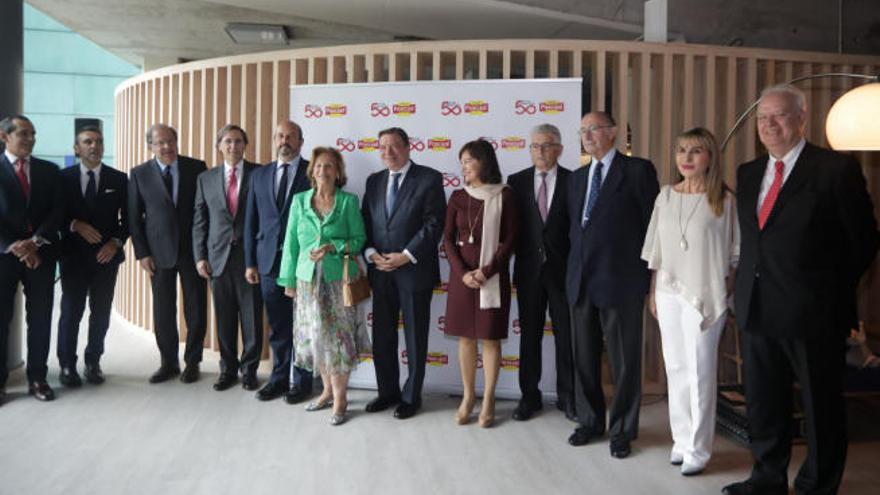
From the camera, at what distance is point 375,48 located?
192 inches

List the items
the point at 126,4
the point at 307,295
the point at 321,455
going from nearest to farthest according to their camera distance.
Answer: the point at 321,455 < the point at 307,295 < the point at 126,4

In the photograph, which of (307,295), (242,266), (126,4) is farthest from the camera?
(126,4)

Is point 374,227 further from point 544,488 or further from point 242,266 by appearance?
Answer: point 544,488

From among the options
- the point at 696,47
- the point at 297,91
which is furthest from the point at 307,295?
the point at 696,47

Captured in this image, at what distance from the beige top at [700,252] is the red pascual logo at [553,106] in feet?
4.68

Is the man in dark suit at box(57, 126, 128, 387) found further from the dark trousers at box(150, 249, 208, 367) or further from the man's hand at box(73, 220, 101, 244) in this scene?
the dark trousers at box(150, 249, 208, 367)

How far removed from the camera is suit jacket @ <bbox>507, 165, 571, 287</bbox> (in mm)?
3867

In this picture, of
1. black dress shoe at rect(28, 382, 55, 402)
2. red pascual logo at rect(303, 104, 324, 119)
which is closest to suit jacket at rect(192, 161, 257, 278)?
red pascual logo at rect(303, 104, 324, 119)

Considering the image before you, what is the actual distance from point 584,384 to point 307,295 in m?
1.69

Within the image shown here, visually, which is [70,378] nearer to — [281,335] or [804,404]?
[281,335]

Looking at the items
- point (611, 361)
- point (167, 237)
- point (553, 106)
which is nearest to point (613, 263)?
point (611, 361)

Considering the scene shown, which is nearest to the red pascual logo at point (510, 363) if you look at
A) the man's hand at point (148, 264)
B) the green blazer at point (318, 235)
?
the green blazer at point (318, 235)

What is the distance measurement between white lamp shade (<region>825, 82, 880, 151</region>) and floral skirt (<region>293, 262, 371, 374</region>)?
9.38 ft

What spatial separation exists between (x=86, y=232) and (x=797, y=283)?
437 centimetres
